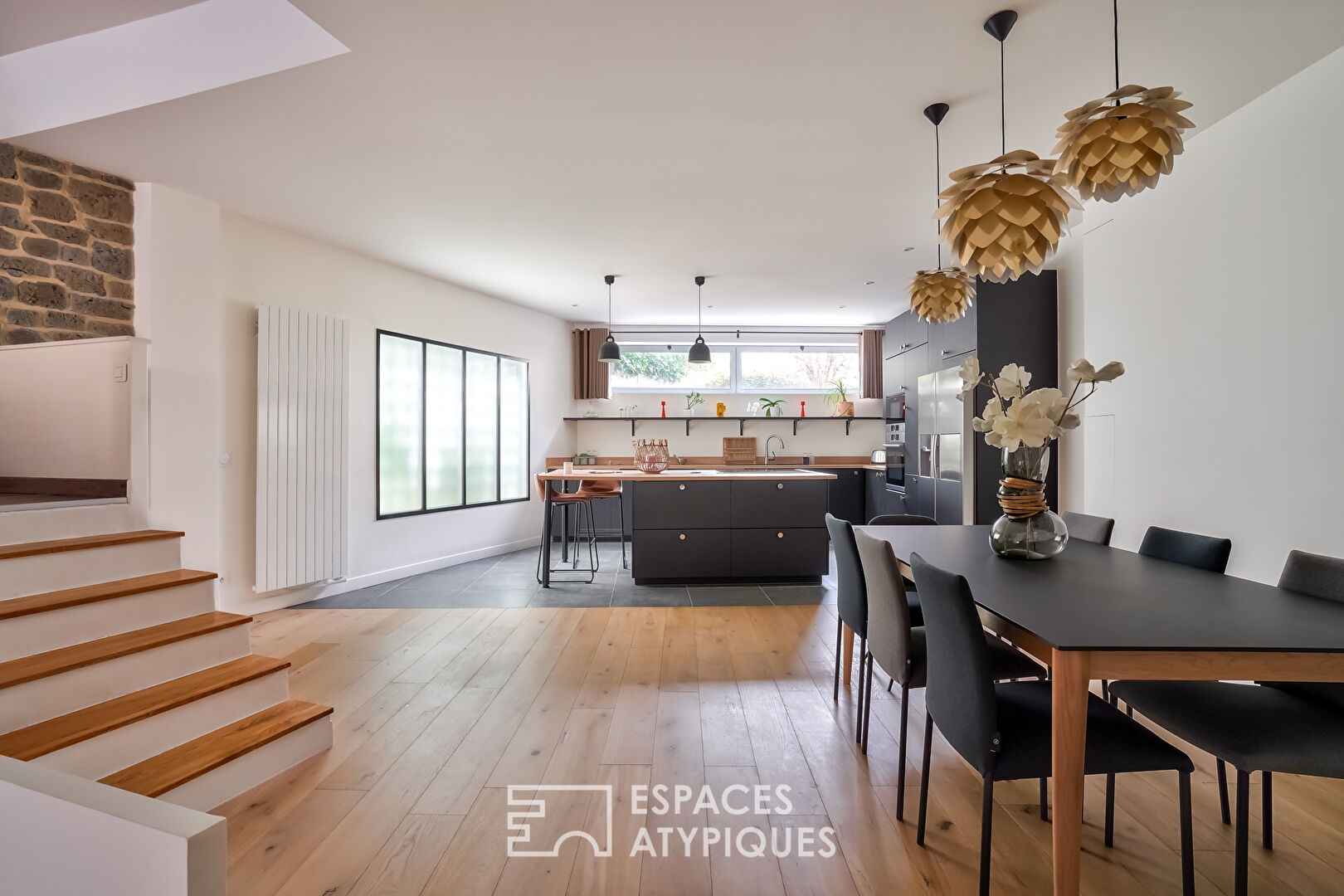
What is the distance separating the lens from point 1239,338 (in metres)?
2.97

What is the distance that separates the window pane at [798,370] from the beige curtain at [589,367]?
5.90 feet

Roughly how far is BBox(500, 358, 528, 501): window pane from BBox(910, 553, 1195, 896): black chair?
5548 mm

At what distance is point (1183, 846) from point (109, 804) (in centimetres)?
208

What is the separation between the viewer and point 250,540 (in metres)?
4.17

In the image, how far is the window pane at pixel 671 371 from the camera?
803 cm

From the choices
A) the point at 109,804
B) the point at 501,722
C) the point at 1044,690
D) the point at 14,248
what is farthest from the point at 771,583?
the point at 14,248

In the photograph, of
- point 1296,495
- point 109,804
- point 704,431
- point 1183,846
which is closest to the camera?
point 109,804

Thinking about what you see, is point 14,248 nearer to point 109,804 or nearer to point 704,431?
point 109,804

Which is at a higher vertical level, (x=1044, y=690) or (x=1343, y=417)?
(x=1343, y=417)

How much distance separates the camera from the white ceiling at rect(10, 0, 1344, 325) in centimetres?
223

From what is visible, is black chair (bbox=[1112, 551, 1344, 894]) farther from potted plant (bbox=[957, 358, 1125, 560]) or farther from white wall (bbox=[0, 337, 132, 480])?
white wall (bbox=[0, 337, 132, 480])

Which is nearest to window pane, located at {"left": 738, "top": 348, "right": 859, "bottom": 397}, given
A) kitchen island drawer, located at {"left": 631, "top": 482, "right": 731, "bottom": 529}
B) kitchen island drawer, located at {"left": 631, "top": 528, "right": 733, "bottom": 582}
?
kitchen island drawer, located at {"left": 631, "top": 482, "right": 731, "bottom": 529}

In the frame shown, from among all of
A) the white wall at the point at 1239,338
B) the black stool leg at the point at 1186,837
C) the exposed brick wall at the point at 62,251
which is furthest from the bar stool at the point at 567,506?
the black stool leg at the point at 1186,837

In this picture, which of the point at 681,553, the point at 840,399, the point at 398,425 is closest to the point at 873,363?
the point at 840,399
